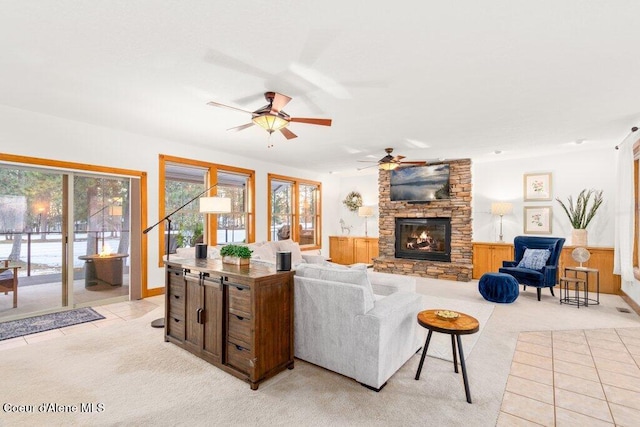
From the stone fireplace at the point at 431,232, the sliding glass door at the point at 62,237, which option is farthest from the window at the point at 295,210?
the sliding glass door at the point at 62,237

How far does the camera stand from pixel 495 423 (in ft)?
6.83

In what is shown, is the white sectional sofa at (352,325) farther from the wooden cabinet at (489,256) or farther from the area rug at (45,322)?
the wooden cabinet at (489,256)

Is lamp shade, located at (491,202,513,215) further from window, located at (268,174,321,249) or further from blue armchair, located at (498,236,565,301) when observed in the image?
window, located at (268,174,321,249)

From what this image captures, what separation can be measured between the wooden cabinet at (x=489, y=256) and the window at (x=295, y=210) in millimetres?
4201

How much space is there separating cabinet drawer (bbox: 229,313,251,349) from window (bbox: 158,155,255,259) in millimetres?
2909

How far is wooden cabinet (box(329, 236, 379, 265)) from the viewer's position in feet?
28.7

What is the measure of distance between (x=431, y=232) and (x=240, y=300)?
6.09 m

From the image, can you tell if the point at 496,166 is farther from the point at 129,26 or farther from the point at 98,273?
the point at 98,273

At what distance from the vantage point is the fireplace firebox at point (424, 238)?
24.3 ft

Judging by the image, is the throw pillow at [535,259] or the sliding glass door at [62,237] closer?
the sliding glass door at [62,237]

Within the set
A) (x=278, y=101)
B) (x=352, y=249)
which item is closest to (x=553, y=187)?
(x=352, y=249)

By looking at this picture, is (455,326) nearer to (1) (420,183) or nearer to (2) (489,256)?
(2) (489,256)

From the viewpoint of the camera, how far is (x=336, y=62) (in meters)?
2.70

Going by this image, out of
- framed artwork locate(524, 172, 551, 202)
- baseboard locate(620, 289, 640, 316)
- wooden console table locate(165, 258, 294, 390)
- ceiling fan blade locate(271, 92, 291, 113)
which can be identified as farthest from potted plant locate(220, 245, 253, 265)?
framed artwork locate(524, 172, 551, 202)
